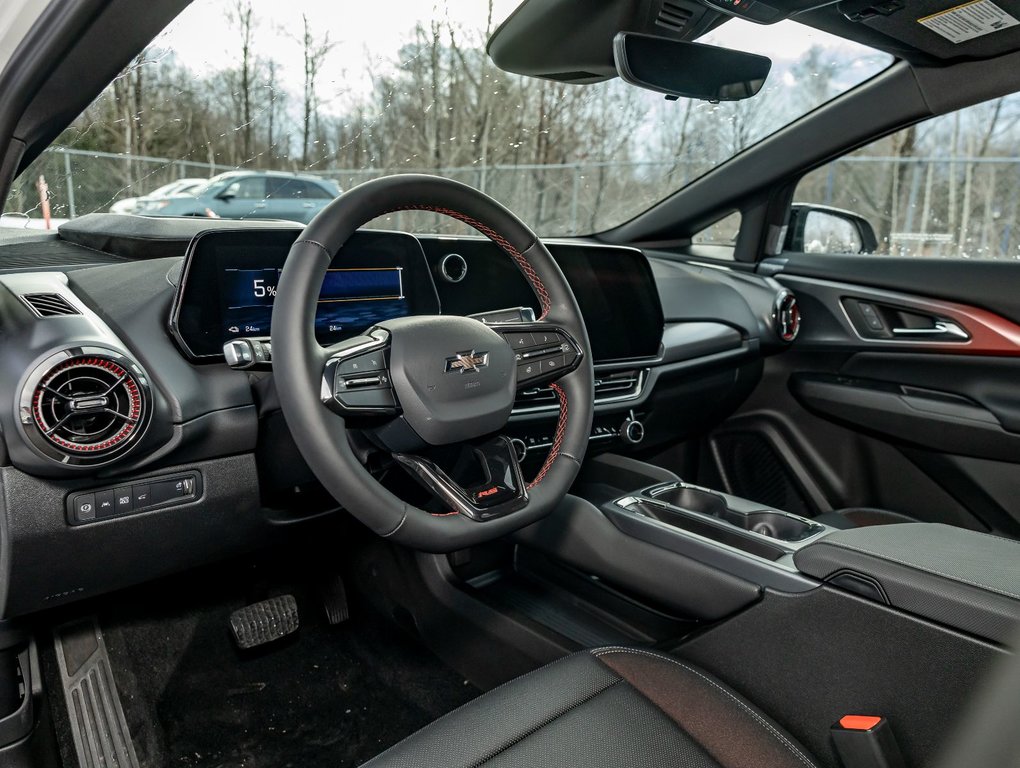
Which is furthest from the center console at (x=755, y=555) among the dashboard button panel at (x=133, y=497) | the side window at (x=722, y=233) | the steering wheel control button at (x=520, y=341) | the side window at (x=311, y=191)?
the side window at (x=722, y=233)

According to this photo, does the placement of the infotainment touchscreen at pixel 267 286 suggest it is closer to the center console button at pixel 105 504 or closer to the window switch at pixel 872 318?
the center console button at pixel 105 504

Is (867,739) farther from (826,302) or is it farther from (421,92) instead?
(421,92)

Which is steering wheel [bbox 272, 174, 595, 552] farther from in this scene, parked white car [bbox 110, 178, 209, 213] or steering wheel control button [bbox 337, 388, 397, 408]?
parked white car [bbox 110, 178, 209, 213]

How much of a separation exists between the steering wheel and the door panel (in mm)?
1472

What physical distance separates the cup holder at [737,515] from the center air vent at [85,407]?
42.8 inches

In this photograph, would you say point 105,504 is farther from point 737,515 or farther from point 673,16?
point 673,16

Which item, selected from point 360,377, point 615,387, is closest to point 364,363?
point 360,377

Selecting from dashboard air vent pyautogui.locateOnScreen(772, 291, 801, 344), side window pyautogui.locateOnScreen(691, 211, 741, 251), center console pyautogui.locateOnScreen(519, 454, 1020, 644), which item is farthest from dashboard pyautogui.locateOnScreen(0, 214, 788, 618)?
side window pyautogui.locateOnScreen(691, 211, 741, 251)

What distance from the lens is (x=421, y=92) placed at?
2.44 meters

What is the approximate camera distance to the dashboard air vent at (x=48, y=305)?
134 centimetres

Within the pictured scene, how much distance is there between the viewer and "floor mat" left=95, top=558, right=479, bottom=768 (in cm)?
187

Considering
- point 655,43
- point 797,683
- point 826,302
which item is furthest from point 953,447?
point 655,43

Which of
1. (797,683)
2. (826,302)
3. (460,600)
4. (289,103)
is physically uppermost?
(289,103)

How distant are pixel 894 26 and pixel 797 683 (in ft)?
5.11
